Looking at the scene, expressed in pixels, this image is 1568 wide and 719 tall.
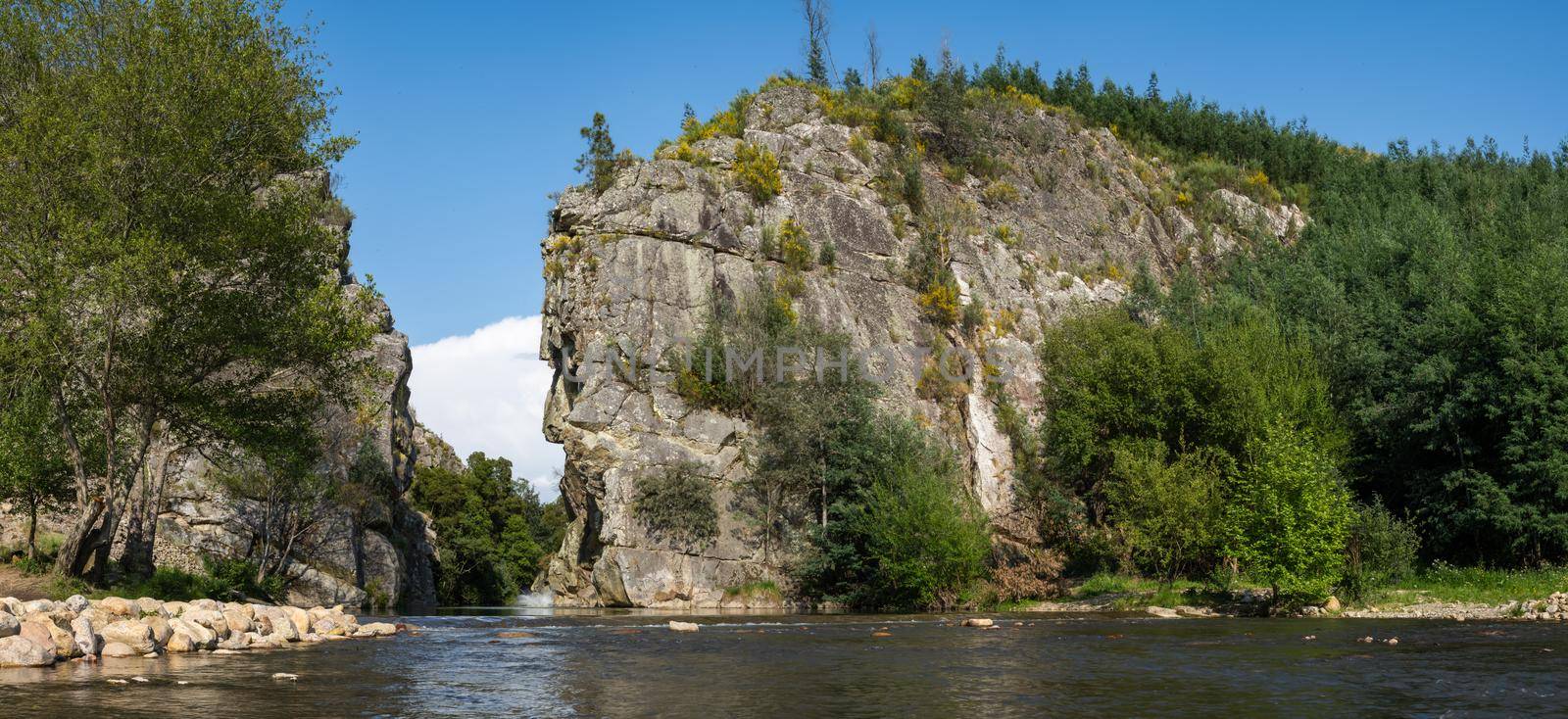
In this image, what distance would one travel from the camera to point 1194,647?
91.4ft

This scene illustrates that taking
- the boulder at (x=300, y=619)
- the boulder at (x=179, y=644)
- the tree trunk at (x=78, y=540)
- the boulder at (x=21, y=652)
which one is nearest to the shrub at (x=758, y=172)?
the boulder at (x=300, y=619)

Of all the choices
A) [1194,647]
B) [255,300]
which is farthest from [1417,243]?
[255,300]

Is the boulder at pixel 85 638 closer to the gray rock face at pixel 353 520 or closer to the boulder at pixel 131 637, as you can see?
the boulder at pixel 131 637

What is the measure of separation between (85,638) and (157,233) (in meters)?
15.2

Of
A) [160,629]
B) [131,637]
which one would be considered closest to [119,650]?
[131,637]

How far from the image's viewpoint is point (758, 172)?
84500 mm

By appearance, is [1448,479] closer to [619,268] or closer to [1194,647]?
[1194,647]

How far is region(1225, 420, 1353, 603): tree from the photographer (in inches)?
1640

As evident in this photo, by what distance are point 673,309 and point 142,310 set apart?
42.8m

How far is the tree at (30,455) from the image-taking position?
3438 cm

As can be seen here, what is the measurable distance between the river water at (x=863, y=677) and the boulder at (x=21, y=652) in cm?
48

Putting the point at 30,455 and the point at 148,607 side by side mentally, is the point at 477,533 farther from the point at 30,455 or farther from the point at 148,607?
the point at 148,607

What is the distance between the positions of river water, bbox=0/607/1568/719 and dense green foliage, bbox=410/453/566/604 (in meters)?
64.4

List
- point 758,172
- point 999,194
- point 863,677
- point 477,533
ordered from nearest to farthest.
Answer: point 863,677 < point 758,172 < point 999,194 < point 477,533
